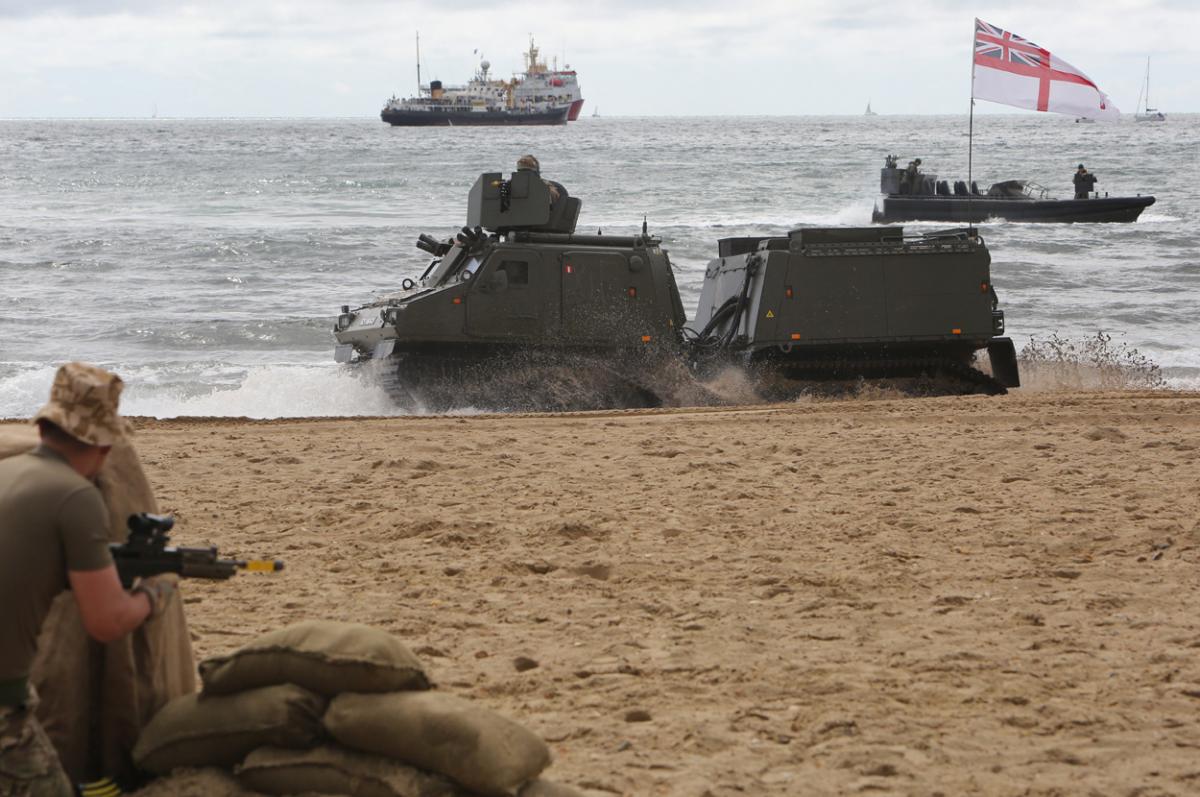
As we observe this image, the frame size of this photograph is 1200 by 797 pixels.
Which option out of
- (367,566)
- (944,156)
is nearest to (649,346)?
(367,566)

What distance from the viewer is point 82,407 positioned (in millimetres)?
3768

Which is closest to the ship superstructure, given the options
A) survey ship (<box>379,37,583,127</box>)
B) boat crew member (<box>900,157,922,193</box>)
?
survey ship (<box>379,37,583,127</box>)

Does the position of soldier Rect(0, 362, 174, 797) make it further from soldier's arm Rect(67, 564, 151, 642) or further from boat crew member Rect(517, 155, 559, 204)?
boat crew member Rect(517, 155, 559, 204)

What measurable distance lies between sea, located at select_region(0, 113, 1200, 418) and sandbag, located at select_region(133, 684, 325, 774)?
929 cm

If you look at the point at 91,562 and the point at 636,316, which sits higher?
the point at 91,562

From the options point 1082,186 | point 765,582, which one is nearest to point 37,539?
point 765,582

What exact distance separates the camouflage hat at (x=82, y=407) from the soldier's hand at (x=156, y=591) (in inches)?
16.4

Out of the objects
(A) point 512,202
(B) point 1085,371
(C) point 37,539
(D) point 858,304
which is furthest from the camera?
(B) point 1085,371

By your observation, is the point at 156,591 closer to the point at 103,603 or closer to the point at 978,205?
the point at 103,603

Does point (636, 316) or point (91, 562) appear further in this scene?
point (636, 316)

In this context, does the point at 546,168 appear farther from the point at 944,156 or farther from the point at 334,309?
the point at 334,309

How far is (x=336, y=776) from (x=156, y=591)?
29.2 inches

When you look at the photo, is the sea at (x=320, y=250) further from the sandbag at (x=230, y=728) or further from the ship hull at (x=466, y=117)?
the ship hull at (x=466, y=117)

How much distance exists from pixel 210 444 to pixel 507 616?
485 centimetres
